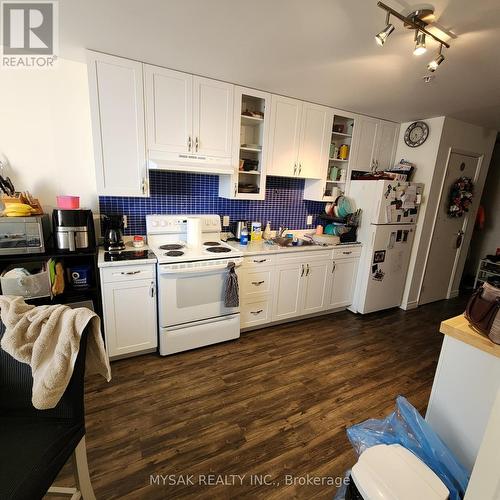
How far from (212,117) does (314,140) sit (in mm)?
1214

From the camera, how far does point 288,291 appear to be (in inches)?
117

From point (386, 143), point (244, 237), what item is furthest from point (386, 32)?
point (386, 143)

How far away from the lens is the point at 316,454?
63.0 inches

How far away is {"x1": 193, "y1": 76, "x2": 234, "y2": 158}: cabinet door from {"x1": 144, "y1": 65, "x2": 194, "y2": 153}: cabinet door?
63mm

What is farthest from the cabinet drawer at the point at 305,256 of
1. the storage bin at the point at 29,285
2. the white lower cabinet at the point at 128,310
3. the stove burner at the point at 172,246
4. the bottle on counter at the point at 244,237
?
the storage bin at the point at 29,285

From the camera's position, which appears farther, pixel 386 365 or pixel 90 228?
pixel 386 365

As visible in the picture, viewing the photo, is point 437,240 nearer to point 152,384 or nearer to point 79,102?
point 152,384

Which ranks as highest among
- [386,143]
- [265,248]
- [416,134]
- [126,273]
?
[416,134]

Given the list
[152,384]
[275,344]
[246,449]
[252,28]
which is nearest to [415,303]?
[275,344]

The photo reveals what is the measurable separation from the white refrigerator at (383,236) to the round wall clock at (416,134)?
0.57 metres

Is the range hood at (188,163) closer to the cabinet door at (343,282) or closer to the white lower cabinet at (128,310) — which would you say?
the white lower cabinet at (128,310)

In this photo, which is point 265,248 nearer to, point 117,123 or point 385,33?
point 117,123

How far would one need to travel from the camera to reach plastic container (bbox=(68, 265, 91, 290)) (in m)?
2.19

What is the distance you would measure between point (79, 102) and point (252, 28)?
5.25ft
